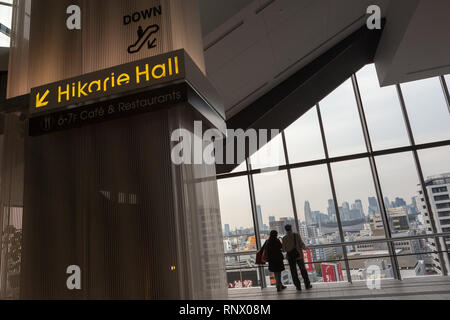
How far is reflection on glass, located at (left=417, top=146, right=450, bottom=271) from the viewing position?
31.9 ft

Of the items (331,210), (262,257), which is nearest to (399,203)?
(331,210)

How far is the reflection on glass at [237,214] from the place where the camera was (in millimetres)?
10789

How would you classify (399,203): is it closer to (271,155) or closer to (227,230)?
(271,155)

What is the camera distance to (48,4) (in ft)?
10.6

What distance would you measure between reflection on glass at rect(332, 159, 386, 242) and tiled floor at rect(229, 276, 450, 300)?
2191 millimetres

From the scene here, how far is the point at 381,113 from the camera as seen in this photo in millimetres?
10633

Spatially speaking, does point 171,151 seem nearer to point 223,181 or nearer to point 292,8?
point 292,8

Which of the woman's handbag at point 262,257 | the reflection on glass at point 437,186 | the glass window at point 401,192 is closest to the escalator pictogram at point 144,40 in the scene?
the woman's handbag at point 262,257

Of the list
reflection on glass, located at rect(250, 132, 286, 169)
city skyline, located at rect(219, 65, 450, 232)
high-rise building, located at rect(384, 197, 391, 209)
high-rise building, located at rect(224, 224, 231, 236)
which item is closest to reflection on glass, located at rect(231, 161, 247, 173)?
city skyline, located at rect(219, 65, 450, 232)

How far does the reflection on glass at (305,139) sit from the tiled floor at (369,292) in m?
4.34

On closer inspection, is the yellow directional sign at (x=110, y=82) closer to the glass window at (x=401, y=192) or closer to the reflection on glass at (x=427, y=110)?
the glass window at (x=401, y=192)

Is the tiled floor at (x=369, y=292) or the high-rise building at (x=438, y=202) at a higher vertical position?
the high-rise building at (x=438, y=202)

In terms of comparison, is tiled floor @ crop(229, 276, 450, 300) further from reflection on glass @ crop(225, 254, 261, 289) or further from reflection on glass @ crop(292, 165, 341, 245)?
reflection on glass @ crop(292, 165, 341, 245)
